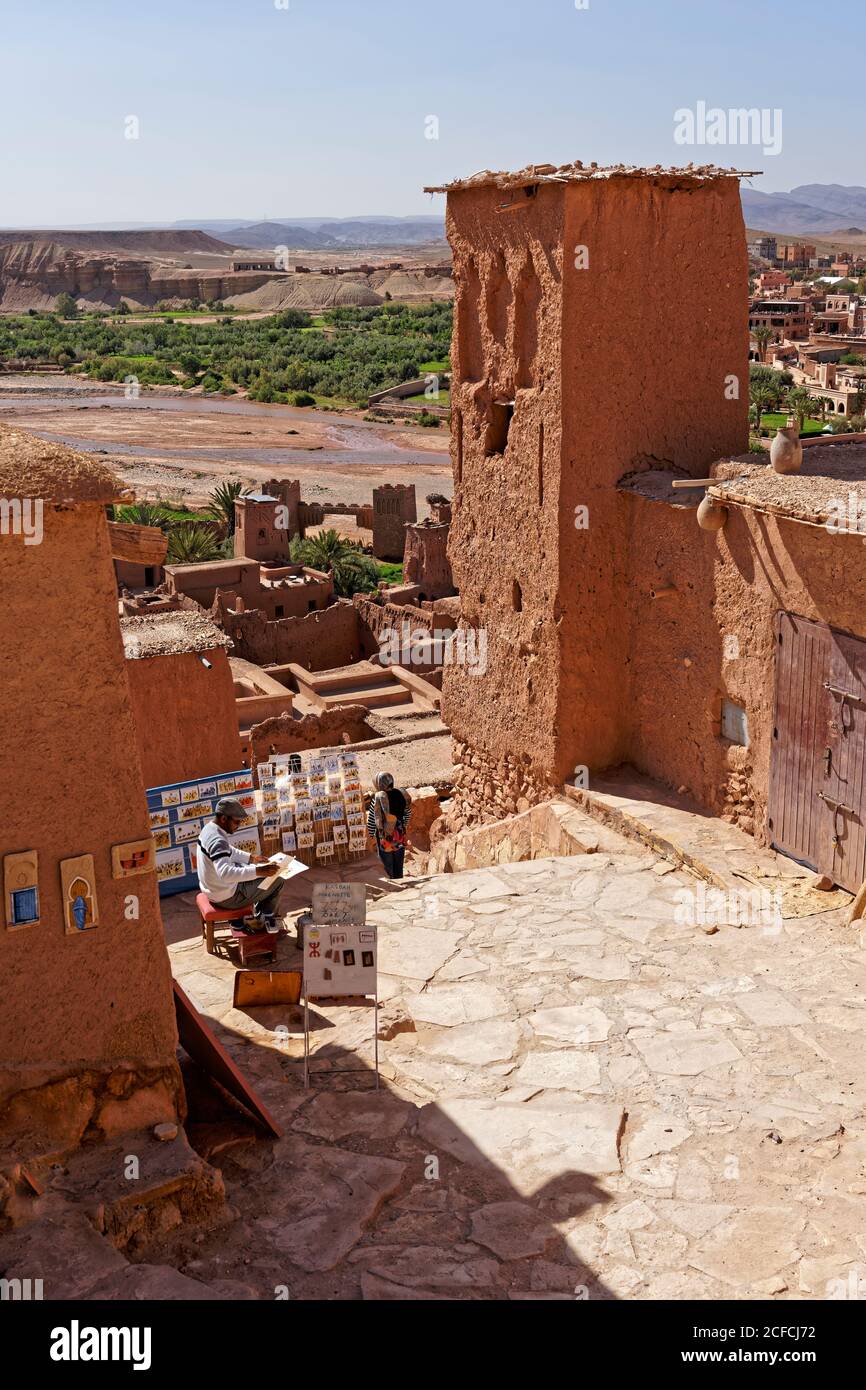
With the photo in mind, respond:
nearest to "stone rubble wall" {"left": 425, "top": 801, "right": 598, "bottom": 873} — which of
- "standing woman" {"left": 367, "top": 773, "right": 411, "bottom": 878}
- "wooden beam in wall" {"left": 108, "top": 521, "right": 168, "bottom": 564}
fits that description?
"standing woman" {"left": 367, "top": 773, "right": 411, "bottom": 878}

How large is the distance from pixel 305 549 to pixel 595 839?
2949cm

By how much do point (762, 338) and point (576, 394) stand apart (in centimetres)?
7137

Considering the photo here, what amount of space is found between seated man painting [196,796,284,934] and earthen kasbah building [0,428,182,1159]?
73.9 inches

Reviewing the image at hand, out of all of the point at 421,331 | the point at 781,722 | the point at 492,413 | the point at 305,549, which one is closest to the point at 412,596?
the point at 305,549

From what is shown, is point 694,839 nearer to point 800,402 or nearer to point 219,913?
point 219,913

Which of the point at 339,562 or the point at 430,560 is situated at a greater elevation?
the point at 430,560

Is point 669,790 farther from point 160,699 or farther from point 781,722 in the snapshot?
point 160,699

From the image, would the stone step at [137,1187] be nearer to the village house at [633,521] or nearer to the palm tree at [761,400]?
the village house at [633,521]

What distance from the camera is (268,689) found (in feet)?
77.5

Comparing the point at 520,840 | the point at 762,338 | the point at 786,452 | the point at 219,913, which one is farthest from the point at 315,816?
the point at 762,338

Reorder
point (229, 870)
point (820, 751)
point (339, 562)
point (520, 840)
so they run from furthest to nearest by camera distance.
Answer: point (339, 562) < point (520, 840) < point (820, 751) < point (229, 870)

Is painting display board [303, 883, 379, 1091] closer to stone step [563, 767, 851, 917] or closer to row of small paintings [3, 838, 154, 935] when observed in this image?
row of small paintings [3, 838, 154, 935]

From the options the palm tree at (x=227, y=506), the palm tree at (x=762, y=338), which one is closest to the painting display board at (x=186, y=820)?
the palm tree at (x=227, y=506)

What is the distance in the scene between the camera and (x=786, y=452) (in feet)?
29.2
